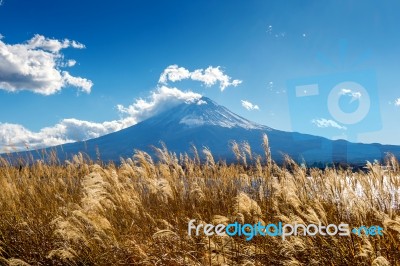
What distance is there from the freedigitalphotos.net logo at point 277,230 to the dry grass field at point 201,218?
0.20ft

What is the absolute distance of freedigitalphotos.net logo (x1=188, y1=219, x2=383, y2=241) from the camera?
344cm

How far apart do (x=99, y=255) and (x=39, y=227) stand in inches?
71.7

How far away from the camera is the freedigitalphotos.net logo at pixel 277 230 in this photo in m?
3.44

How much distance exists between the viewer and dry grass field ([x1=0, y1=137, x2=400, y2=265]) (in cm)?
339

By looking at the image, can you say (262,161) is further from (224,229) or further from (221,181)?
(224,229)

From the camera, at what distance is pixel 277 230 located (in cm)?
396

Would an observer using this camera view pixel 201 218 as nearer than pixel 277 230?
No

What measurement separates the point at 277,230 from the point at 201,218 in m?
1.01

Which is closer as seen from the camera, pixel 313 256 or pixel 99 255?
pixel 313 256

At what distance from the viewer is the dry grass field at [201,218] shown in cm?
339

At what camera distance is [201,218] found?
456 cm

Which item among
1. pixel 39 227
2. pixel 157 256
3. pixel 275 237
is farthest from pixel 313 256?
pixel 39 227

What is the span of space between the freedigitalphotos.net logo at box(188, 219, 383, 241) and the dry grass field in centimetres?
6

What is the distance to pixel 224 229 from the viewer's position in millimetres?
4141
